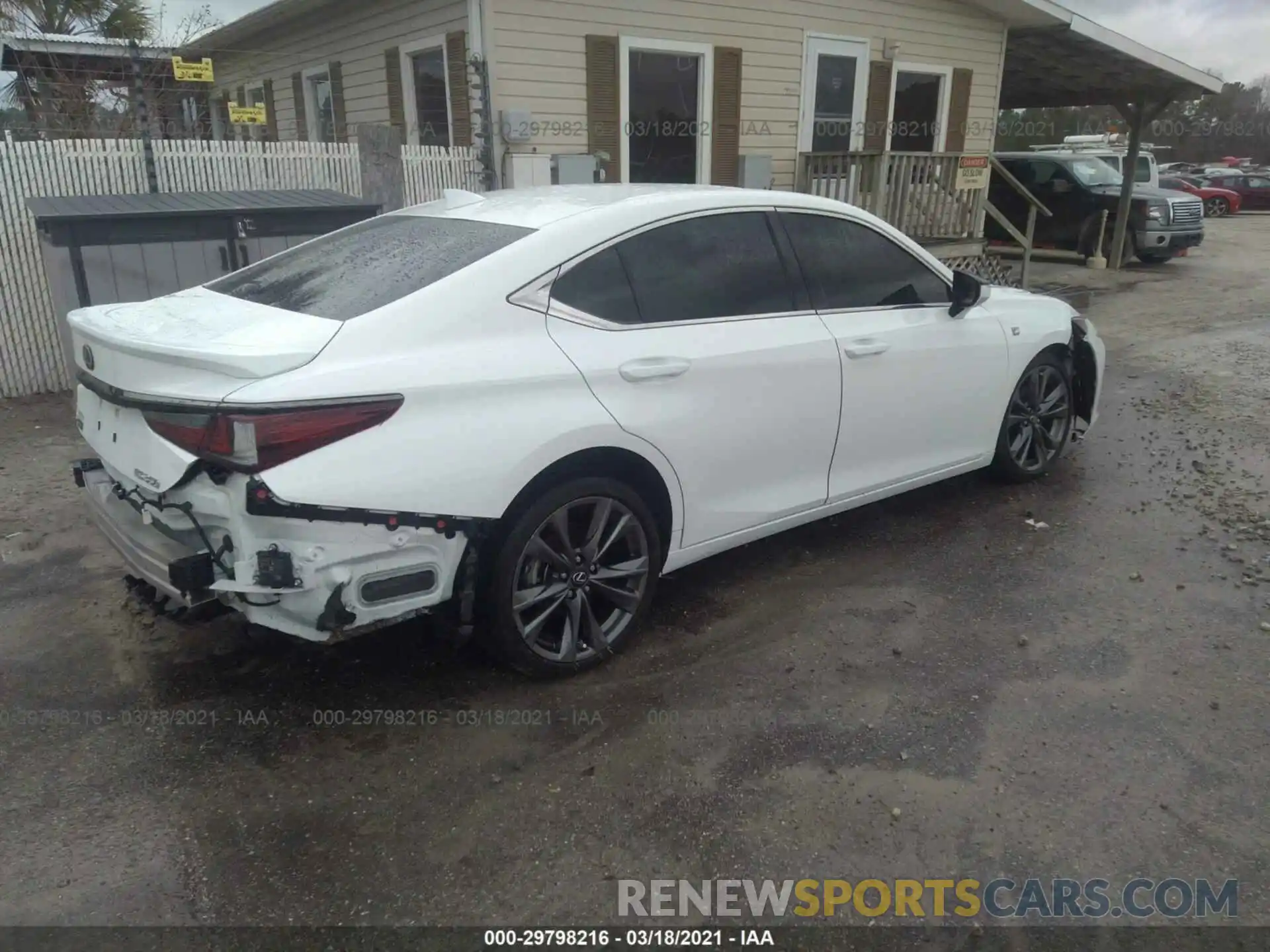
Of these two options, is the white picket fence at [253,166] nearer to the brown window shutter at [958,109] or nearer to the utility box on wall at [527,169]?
the utility box on wall at [527,169]

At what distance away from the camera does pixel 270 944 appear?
2250mm

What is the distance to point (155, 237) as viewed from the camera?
20.3 feet

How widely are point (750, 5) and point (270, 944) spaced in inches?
408

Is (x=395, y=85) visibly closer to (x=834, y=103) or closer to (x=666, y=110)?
(x=666, y=110)

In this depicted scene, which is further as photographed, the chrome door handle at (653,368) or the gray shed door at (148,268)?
the gray shed door at (148,268)

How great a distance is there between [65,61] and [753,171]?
11.4m

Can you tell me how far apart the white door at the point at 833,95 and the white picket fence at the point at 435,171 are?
425 centimetres

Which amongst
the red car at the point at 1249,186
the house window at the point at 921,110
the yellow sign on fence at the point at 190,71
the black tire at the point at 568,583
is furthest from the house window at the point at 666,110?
the red car at the point at 1249,186

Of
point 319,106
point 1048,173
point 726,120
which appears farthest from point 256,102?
point 1048,173

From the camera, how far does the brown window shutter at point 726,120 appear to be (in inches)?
405

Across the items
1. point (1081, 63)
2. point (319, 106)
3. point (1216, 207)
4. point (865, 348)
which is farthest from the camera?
point (1216, 207)

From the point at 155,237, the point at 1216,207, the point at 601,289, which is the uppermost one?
the point at 601,289

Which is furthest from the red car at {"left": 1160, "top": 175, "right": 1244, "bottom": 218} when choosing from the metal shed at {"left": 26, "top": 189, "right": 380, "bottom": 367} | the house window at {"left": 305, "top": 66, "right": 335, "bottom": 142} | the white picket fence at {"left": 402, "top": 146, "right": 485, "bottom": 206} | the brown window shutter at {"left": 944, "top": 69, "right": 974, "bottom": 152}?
the metal shed at {"left": 26, "top": 189, "right": 380, "bottom": 367}

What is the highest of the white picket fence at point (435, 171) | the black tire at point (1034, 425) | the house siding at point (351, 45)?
the house siding at point (351, 45)
